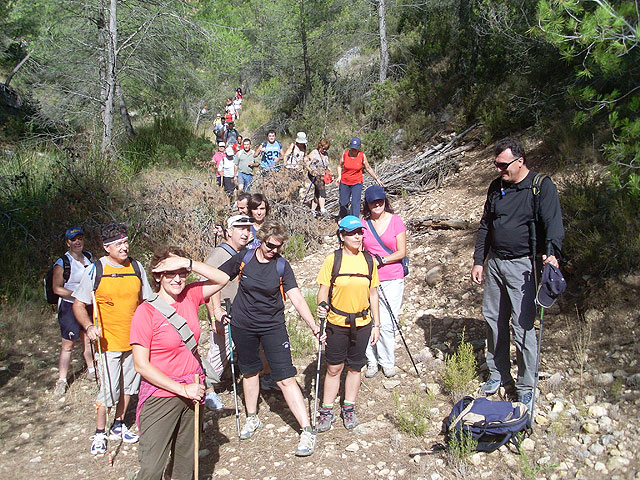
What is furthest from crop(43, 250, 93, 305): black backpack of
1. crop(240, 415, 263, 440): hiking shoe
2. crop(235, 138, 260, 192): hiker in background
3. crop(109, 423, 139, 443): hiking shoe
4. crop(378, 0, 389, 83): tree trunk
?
crop(378, 0, 389, 83): tree trunk

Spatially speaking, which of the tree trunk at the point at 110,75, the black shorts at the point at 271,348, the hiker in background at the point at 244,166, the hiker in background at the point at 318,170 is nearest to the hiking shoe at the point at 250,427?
the black shorts at the point at 271,348

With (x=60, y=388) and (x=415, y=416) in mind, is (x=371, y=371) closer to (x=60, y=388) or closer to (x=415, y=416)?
(x=415, y=416)

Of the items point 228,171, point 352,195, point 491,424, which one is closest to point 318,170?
point 352,195

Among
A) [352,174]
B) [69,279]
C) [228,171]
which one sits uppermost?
[228,171]

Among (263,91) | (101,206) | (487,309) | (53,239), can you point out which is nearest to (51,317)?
(53,239)

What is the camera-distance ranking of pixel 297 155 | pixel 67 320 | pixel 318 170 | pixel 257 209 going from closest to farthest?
1. pixel 257 209
2. pixel 67 320
3. pixel 318 170
4. pixel 297 155

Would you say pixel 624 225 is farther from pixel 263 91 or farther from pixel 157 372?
pixel 263 91

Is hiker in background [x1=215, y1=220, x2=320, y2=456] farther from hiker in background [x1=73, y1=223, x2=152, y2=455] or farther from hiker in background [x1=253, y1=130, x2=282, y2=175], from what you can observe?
hiker in background [x1=253, y1=130, x2=282, y2=175]

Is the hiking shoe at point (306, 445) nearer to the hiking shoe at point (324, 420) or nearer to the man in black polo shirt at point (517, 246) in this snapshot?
the hiking shoe at point (324, 420)

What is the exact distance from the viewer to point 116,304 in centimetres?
429

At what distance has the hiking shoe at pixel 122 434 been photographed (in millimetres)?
4629

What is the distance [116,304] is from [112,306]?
0.04 meters

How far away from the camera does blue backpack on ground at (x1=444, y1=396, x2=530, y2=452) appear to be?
12.5 ft

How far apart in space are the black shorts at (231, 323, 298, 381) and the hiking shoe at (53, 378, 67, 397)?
2.66m
